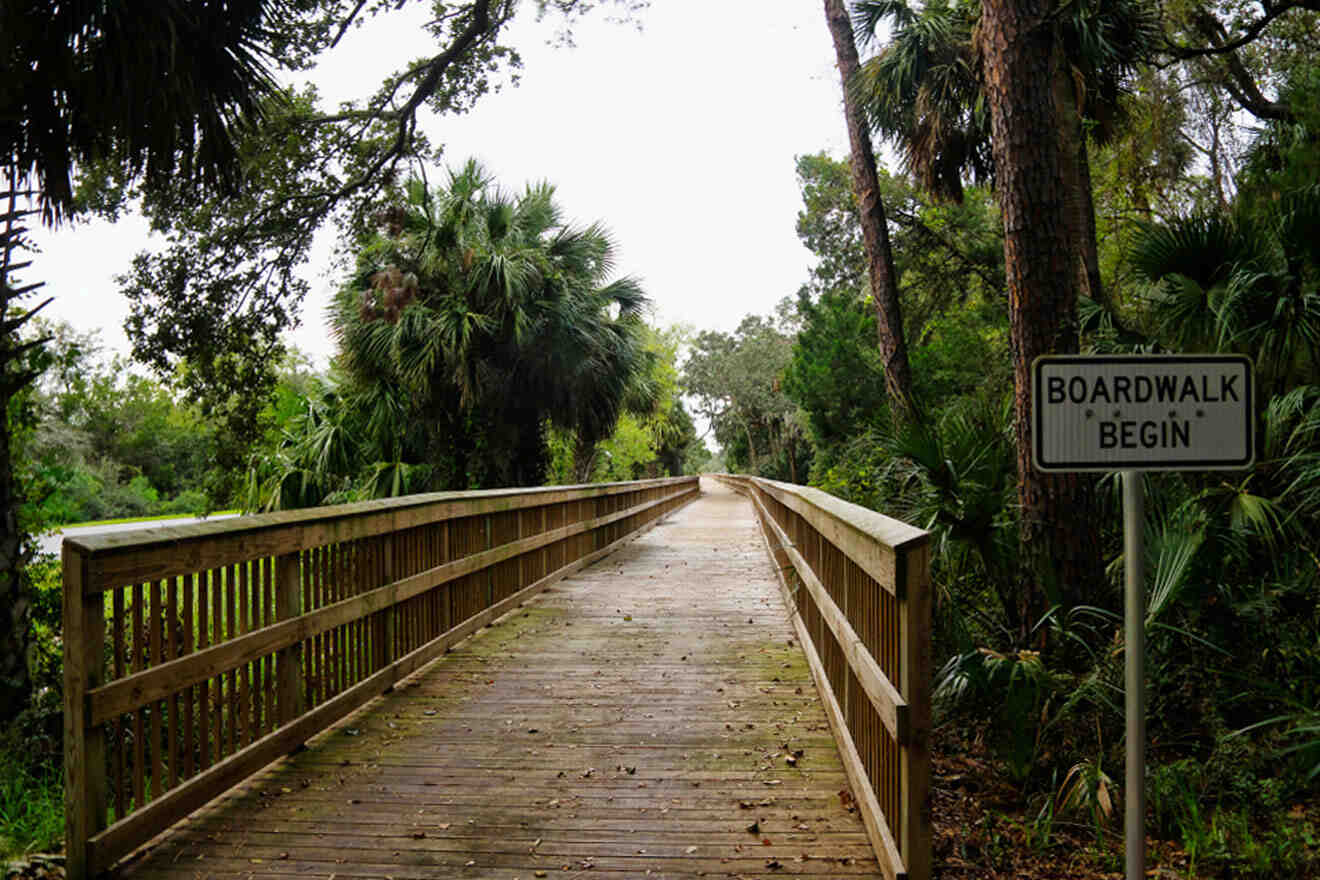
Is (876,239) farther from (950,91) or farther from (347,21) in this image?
(347,21)

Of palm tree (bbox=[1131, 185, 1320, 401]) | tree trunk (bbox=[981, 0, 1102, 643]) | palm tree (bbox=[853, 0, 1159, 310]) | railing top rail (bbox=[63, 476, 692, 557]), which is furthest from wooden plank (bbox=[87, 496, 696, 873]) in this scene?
palm tree (bbox=[853, 0, 1159, 310])

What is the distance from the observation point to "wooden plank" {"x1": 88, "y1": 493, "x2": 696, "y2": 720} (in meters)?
3.08

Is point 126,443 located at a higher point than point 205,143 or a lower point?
lower

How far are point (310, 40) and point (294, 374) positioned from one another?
69099 millimetres

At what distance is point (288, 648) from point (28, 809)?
139 centimetres

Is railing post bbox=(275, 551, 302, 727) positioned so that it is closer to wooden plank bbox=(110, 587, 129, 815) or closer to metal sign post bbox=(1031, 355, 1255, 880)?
wooden plank bbox=(110, 587, 129, 815)

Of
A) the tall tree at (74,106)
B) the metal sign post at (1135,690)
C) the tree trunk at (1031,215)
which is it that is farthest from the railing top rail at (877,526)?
the tall tree at (74,106)

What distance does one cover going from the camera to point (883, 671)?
3.26 metres

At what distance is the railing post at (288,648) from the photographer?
A: 13.6 ft

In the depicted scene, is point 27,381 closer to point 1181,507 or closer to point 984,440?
point 984,440

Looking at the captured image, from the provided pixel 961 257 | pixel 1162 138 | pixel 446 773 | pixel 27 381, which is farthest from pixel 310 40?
pixel 1162 138

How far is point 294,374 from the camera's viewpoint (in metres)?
73.3

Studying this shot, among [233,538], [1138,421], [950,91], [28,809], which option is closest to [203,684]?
[233,538]

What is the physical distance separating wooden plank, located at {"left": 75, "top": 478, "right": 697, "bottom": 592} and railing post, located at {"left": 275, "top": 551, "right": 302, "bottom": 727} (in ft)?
0.31
